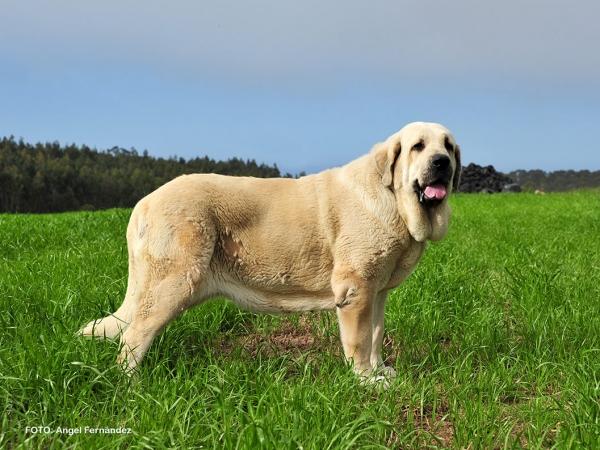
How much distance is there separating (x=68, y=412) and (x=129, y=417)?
356 millimetres

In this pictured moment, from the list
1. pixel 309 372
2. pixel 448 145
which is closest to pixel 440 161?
pixel 448 145

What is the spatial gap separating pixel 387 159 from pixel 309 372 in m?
1.54

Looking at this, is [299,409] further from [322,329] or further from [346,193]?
[322,329]

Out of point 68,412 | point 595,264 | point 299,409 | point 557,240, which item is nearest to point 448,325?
point 299,409

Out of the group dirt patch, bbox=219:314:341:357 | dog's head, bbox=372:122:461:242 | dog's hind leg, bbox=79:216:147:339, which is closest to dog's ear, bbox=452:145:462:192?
dog's head, bbox=372:122:461:242

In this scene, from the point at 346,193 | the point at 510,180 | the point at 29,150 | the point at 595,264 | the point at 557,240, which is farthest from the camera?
the point at 29,150

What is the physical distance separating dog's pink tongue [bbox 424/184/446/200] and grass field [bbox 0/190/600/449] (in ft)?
3.94

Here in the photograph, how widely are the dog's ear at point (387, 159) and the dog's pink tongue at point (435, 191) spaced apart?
0.92 feet

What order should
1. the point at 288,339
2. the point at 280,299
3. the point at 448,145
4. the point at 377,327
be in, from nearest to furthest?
the point at 448,145 < the point at 280,299 < the point at 377,327 < the point at 288,339

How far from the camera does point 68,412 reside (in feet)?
9.75

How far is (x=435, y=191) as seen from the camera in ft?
11.2

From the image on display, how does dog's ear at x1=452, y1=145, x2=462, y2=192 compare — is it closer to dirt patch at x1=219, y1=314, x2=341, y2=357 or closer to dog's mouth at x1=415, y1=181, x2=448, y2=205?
dog's mouth at x1=415, y1=181, x2=448, y2=205

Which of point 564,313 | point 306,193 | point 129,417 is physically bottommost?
point 129,417

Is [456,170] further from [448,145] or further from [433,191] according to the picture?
[433,191]
